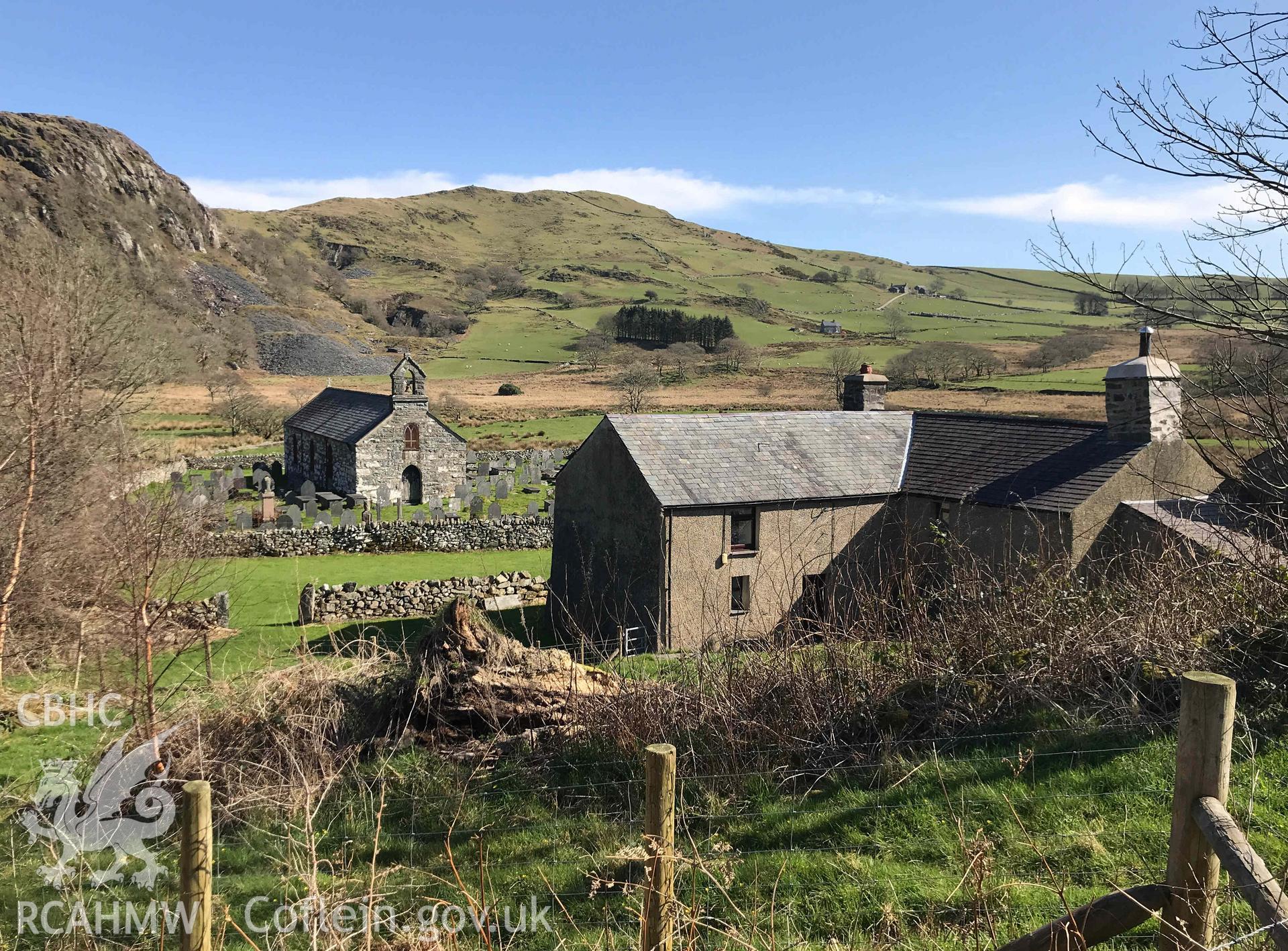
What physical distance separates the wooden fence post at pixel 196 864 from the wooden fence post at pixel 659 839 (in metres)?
2.06

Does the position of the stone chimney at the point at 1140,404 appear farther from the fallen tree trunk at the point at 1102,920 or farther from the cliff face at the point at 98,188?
the cliff face at the point at 98,188

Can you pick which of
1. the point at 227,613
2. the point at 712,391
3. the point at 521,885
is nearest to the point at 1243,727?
the point at 521,885

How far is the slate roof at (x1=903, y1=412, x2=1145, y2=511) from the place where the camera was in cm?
2058

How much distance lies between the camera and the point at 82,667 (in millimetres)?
14531

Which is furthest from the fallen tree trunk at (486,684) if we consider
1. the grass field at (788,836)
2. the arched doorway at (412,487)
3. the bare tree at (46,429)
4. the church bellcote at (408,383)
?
the arched doorway at (412,487)

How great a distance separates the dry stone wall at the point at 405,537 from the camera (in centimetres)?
3055

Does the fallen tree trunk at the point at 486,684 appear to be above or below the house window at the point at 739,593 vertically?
above

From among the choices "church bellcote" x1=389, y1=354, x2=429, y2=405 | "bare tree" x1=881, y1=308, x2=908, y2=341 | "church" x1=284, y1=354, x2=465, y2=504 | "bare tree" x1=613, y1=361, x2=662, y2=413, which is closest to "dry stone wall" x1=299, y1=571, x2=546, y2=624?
"church" x1=284, y1=354, x2=465, y2=504

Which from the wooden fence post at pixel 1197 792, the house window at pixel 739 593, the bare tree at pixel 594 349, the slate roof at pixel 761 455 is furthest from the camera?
the bare tree at pixel 594 349

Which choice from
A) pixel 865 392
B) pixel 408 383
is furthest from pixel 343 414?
pixel 865 392

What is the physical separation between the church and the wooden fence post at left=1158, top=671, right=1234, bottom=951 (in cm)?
3915

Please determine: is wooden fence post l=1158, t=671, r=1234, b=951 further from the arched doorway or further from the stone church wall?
the arched doorway

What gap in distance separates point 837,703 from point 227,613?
19.1 meters

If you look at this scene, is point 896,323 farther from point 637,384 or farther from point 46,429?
point 46,429
